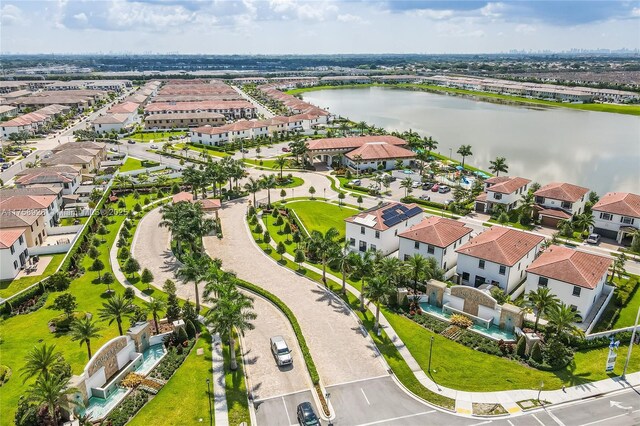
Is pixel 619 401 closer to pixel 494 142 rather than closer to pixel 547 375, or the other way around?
pixel 547 375

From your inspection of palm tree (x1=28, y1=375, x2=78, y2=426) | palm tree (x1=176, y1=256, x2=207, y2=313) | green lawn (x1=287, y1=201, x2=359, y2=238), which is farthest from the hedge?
green lawn (x1=287, y1=201, x2=359, y2=238)

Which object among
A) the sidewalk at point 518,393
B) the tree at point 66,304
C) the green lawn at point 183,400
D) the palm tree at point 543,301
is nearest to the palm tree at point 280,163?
the tree at point 66,304

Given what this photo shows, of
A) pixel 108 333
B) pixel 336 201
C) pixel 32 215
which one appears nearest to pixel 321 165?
pixel 336 201

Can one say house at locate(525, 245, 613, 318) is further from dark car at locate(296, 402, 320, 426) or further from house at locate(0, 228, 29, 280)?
house at locate(0, 228, 29, 280)

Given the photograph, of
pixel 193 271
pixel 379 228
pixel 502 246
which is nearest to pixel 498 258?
pixel 502 246

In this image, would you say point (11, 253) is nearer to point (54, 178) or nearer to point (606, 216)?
point (54, 178)

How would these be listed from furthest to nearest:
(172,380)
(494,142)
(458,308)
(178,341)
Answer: (494,142)
(458,308)
(178,341)
(172,380)

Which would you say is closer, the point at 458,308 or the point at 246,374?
the point at 246,374
